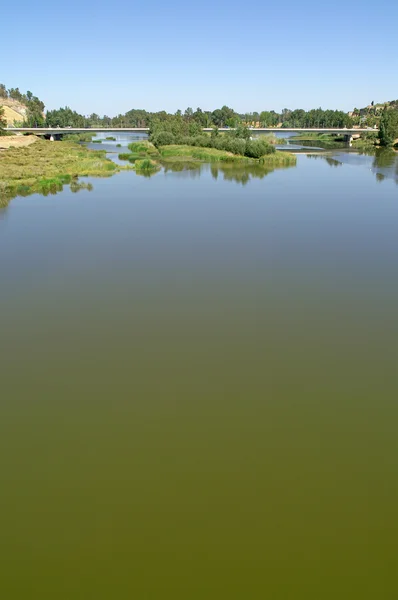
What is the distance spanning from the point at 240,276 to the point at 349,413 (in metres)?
7.84

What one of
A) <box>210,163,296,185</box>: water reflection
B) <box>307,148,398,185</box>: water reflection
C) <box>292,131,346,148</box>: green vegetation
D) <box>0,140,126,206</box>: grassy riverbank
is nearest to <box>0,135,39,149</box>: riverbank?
<box>0,140,126,206</box>: grassy riverbank

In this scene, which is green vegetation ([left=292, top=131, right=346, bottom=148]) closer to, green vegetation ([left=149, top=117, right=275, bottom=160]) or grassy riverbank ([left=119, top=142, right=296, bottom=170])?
green vegetation ([left=149, top=117, right=275, bottom=160])

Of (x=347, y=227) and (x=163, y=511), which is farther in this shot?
(x=347, y=227)

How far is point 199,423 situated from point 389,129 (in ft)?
233

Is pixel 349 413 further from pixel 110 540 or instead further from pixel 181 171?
pixel 181 171

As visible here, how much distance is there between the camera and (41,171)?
3519 cm

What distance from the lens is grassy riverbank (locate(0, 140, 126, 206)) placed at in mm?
30291

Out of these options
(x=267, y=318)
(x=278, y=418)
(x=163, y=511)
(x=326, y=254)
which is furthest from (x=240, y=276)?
(x=163, y=511)

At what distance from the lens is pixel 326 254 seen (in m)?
17.8

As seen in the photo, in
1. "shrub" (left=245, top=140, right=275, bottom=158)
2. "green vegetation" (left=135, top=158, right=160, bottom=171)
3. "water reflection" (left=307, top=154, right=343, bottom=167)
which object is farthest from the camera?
"shrub" (left=245, top=140, right=275, bottom=158)

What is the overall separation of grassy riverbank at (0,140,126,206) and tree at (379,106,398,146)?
1839 inches

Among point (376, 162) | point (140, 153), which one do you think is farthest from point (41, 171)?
point (376, 162)

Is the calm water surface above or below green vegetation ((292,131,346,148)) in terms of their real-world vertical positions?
below

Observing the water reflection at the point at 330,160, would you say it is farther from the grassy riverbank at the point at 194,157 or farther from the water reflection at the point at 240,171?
the water reflection at the point at 240,171
